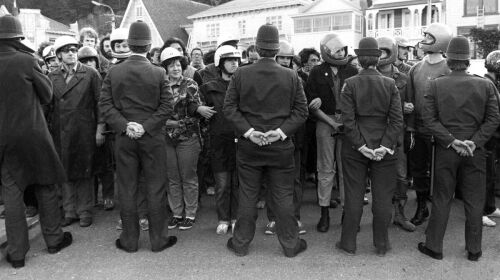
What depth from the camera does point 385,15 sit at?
36938 millimetres

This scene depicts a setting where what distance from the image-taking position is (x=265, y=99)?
455cm

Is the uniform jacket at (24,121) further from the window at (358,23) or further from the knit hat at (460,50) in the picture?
the window at (358,23)

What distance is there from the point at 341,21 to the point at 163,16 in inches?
697

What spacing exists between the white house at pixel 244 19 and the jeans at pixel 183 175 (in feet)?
108

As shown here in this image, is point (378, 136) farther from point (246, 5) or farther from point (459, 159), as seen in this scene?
point (246, 5)

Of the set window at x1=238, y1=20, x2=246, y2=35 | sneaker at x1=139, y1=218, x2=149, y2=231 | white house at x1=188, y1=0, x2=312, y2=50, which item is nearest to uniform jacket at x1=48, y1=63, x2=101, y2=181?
sneaker at x1=139, y1=218, x2=149, y2=231

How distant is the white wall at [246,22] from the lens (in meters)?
39.4

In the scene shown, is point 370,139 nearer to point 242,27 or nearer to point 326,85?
point 326,85

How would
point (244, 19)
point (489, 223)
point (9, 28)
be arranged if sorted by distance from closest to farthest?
point (9, 28), point (489, 223), point (244, 19)

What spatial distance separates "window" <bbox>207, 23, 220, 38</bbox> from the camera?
42366mm

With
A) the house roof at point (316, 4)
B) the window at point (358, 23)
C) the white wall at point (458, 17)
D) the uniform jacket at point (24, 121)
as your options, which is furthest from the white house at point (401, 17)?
the uniform jacket at point (24, 121)

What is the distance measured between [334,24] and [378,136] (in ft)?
114

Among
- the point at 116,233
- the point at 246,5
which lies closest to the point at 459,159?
the point at 116,233

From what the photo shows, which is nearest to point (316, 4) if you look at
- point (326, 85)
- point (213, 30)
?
point (213, 30)
